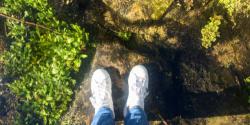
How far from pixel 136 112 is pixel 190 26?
5.29 feet

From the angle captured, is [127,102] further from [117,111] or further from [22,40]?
[22,40]

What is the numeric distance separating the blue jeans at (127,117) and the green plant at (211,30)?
1490mm

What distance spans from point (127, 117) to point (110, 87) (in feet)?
2.11

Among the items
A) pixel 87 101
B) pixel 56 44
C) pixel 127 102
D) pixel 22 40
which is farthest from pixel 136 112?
pixel 22 40

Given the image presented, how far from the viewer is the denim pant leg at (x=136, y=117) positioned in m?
6.54

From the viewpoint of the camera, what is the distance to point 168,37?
7.12 meters

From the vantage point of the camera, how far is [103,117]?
6.66m

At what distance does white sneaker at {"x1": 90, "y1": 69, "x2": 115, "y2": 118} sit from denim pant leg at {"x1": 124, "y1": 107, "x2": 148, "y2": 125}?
0.37 m

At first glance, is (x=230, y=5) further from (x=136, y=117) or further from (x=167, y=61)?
(x=136, y=117)

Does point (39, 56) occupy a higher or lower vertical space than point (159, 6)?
lower

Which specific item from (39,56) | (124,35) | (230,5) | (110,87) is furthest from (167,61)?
(39,56)

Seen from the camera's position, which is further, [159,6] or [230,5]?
[159,6]

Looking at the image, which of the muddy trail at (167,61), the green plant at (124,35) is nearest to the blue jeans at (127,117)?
the muddy trail at (167,61)

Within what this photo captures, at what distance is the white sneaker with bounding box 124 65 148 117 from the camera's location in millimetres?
6898
